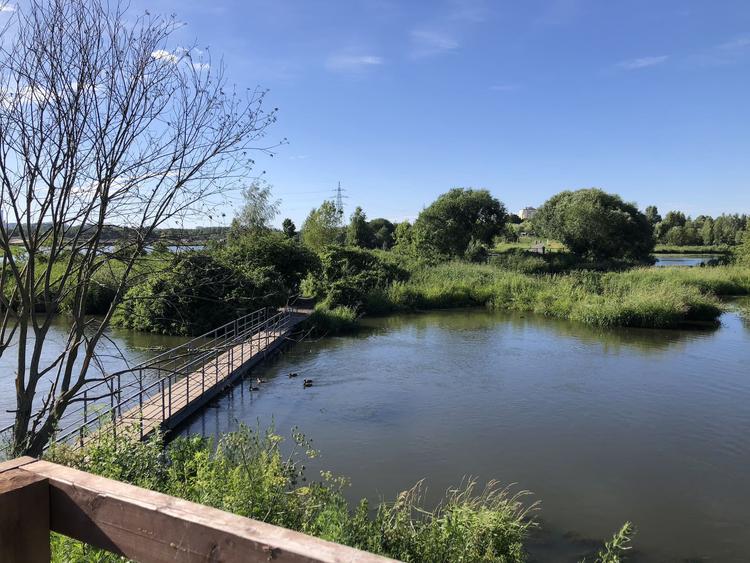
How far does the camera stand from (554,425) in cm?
1190

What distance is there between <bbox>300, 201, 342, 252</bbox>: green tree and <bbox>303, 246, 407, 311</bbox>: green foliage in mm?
14824

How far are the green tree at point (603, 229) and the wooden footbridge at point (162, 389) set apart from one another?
3208 centimetres

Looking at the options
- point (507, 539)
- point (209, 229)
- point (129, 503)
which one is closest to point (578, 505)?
point (507, 539)

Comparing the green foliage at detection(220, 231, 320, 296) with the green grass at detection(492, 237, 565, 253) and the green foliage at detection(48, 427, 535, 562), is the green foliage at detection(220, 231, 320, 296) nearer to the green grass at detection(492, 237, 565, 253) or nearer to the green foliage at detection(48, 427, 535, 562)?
the green foliage at detection(48, 427, 535, 562)

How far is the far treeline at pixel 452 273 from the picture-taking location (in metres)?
22.2

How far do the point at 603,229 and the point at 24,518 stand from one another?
48.1 m

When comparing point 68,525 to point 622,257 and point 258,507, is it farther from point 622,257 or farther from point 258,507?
point 622,257

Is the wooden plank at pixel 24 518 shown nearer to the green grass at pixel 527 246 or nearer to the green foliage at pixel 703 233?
the green grass at pixel 527 246

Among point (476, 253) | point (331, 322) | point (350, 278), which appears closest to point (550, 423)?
point (331, 322)

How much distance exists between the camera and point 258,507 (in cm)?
524

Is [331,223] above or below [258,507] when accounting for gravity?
above

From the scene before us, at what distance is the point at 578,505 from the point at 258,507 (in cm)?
558

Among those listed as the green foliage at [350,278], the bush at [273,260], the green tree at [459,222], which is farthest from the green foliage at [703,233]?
the bush at [273,260]

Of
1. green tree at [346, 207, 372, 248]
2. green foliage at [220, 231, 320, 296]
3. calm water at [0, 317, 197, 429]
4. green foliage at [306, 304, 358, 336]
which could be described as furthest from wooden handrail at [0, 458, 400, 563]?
green tree at [346, 207, 372, 248]
